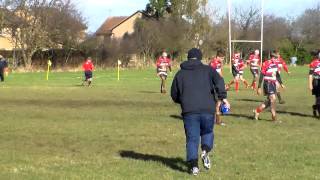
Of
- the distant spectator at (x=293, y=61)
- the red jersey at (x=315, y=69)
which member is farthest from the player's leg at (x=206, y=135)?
the distant spectator at (x=293, y=61)

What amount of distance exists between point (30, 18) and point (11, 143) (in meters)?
52.5

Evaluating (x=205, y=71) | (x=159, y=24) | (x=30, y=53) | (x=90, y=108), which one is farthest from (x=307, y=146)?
(x=159, y=24)

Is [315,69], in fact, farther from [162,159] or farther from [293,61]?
[293,61]

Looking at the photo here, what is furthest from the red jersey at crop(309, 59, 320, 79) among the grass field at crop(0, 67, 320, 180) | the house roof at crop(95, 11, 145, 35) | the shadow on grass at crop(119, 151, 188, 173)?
the house roof at crop(95, 11, 145, 35)

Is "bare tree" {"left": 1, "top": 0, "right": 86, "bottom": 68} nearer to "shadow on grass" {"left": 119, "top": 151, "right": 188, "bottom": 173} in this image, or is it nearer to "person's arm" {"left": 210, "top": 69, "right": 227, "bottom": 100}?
"shadow on grass" {"left": 119, "top": 151, "right": 188, "bottom": 173}

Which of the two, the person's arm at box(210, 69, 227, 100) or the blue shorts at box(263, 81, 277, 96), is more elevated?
the person's arm at box(210, 69, 227, 100)

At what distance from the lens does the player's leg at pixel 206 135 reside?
9.13m

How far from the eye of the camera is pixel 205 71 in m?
9.23

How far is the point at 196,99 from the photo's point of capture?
912 cm

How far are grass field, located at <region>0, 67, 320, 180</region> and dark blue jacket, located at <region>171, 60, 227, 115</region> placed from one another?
1.00 m

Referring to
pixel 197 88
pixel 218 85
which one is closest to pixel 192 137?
pixel 197 88

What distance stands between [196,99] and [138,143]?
12.0ft

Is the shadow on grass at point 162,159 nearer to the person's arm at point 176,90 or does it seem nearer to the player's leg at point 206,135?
the player's leg at point 206,135

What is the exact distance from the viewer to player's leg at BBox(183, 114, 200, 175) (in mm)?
9062
